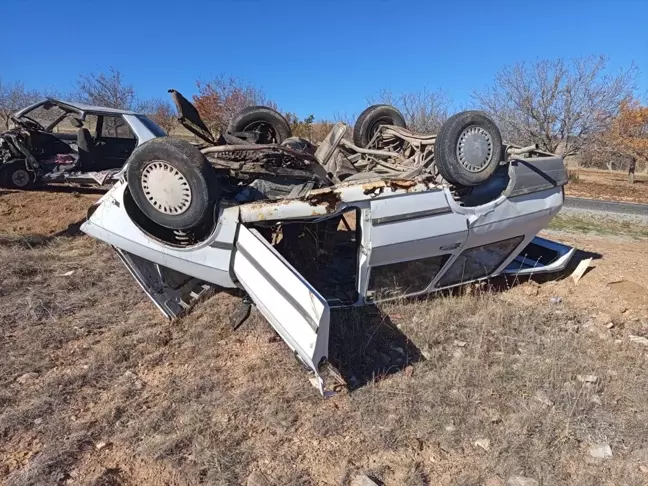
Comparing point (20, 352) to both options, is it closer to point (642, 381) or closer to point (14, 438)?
point (14, 438)

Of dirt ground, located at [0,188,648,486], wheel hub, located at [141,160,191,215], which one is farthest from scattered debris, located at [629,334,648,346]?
wheel hub, located at [141,160,191,215]

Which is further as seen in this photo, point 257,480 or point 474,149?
point 474,149

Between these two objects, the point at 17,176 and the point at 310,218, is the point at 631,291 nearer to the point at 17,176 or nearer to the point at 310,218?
the point at 310,218

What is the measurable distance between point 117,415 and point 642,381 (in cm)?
337

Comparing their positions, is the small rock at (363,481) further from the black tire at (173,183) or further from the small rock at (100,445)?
the black tire at (173,183)

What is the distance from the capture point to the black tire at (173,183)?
2.94 meters

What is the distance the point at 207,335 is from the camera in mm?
3574

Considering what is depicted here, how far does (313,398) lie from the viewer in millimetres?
2848

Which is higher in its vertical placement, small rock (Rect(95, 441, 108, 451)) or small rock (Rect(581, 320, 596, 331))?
small rock (Rect(95, 441, 108, 451))

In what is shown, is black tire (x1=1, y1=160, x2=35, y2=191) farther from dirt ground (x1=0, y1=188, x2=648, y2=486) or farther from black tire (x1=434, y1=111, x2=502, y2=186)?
black tire (x1=434, y1=111, x2=502, y2=186)

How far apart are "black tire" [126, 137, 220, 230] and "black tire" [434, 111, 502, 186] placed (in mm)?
1643

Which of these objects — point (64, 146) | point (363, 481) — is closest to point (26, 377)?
point (363, 481)

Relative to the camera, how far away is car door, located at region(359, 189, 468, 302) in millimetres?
3283

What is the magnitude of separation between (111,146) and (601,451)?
8.83 metres
